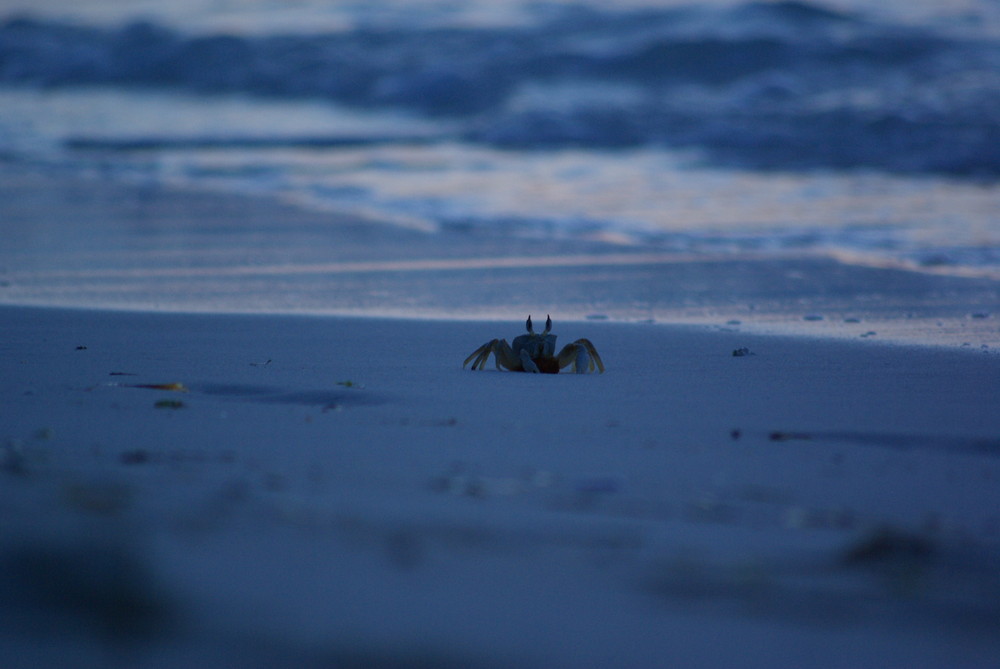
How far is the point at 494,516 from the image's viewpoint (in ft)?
8.08

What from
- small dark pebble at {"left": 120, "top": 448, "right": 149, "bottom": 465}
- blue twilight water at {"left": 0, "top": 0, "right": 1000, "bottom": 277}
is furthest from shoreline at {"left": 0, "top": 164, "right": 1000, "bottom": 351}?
small dark pebble at {"left": 120, "top": 448, "right": 149, "bottom": 465}

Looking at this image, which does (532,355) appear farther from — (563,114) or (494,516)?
(563,114)

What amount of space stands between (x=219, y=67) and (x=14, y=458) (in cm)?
2754

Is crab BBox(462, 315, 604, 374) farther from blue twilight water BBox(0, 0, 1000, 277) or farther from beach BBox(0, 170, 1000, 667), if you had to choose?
blue twilight water BBox(0, 0, 1000, 277)

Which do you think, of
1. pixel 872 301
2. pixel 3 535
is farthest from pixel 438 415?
pixel 872 301

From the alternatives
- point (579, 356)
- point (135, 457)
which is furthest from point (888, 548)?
point (579, 356)

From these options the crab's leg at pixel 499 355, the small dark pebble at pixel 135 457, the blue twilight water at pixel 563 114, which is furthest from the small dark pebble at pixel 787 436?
the blue twilight water at pixel 563 114

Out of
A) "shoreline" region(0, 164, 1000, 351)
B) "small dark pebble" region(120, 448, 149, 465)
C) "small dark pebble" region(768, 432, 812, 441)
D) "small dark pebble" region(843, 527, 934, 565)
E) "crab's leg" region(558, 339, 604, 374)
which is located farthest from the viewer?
"shoreline" region(0, 164, 1000, 351)

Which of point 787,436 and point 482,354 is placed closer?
point 787,436

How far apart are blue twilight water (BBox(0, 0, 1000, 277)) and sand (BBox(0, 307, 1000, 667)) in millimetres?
4572

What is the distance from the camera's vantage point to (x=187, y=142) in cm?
1930

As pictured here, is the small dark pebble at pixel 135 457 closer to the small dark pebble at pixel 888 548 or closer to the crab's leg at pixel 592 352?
the small dark pebble at pixel 888 548

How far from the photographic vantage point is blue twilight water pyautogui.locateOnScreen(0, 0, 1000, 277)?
10.6 metres

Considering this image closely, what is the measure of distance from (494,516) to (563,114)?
18252 mm
